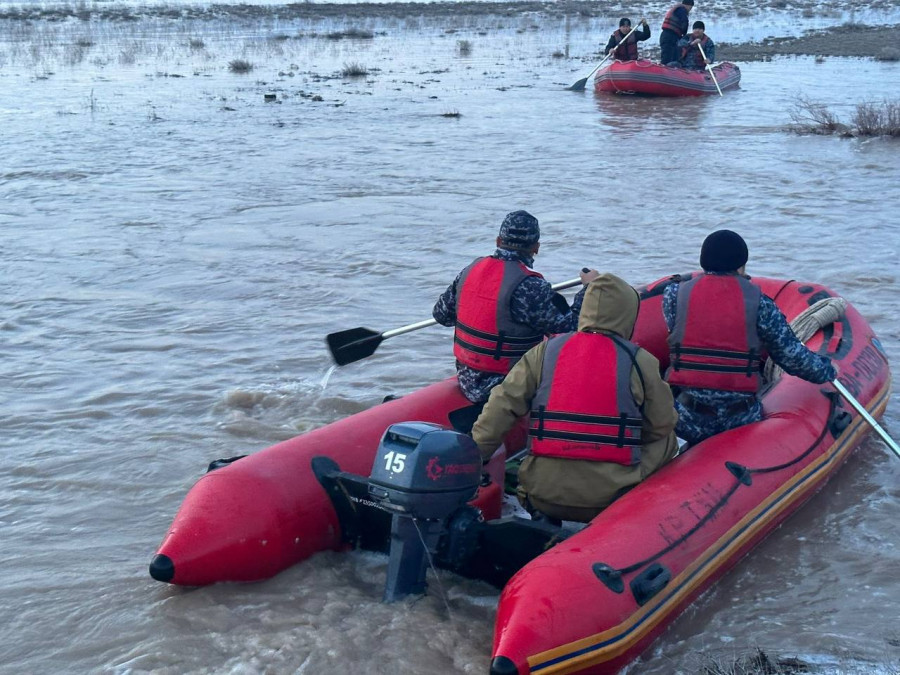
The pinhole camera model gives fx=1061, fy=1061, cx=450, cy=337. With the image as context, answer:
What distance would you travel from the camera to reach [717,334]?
4352 mm

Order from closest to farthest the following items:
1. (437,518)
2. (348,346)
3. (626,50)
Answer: (437,518)
(348,346)
(626,50)

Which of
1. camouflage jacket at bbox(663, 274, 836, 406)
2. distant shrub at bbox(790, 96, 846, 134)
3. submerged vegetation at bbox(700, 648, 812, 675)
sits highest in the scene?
distant shrub at bbox(790, 96, 846, 134)

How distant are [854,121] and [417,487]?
11.7 m

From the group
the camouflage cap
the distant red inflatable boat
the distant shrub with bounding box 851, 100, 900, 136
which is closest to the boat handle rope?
the camouflage cap

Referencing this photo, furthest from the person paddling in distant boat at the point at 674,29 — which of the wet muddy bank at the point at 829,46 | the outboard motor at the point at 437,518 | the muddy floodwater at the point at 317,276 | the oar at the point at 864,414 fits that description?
the outboard motor at the point at 437,518

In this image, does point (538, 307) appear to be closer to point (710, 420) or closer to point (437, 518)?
point (710, 420)

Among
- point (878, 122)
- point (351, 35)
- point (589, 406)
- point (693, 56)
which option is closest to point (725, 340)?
point (589, 406)

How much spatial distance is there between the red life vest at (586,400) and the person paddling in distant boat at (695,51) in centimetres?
1491

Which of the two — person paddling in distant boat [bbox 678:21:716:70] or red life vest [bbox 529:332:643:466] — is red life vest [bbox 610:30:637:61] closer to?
person paddling in distant boat [bbox 678:21:716:70]

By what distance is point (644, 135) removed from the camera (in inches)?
565

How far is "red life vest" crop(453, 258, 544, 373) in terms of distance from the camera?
439 centimetres

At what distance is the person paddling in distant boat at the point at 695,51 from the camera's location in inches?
689

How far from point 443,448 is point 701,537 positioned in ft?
3.25

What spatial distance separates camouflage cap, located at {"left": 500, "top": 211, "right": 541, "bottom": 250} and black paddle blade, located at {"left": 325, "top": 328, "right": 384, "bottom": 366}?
137 centimetres
